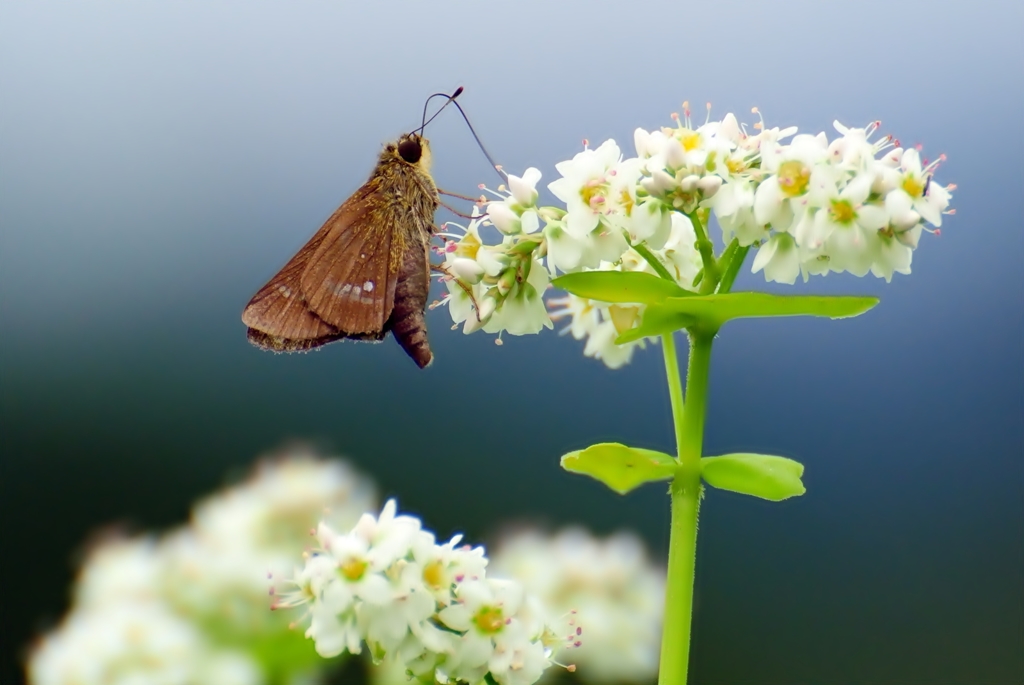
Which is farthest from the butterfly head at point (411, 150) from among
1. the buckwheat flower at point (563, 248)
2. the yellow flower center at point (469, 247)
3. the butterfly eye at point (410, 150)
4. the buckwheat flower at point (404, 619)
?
the buckwheat flower at point (404, 619)

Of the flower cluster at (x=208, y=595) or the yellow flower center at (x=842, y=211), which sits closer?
the yellow flower center at (x=842, y=211)

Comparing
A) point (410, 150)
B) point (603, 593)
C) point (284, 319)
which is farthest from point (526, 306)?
point (603, 593)

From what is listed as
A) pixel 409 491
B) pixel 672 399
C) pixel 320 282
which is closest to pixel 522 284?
pixel 672 399

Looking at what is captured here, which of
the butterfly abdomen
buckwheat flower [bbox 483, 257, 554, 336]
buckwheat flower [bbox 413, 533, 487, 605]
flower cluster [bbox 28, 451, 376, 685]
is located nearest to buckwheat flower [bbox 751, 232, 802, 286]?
buckwheat flower [bbox 483, 257, 554, 336]

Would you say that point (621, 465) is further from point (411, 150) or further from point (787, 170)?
point (411, 150)

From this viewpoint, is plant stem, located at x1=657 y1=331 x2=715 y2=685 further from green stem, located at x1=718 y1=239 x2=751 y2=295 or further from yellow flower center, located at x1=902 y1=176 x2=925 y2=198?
yellow flower center, located at x1=902 y1=176 x2=925 y2=198

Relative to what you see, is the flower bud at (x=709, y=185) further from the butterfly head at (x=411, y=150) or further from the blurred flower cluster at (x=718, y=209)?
the butterfly head at (x=411, y=150)
